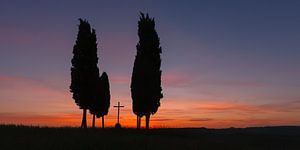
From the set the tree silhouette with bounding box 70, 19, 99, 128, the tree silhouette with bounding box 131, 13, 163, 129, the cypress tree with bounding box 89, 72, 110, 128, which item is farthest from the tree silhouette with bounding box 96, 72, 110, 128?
the tree silhouette with bounding box 131, 13, 163, 129

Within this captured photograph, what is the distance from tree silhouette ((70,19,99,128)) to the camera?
55062 millimetres

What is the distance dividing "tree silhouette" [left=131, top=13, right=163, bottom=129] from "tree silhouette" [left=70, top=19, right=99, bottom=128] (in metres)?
5.85

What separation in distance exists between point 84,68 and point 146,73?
358 inches

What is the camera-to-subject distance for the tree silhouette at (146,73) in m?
50.5

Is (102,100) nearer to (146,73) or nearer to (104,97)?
(104,97)

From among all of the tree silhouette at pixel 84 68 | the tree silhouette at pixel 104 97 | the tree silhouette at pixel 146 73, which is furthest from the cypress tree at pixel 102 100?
the tree silhouette at pixel 146 73

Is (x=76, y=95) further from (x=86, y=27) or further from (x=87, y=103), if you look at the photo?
(x=86, y=27)

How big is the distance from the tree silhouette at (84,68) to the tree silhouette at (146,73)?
5.85 m

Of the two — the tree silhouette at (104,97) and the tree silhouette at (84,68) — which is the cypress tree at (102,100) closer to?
the tree silhouette at (104,97)

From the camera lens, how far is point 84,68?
55969 millimetres

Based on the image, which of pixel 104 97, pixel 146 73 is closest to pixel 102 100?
pixel 104 97

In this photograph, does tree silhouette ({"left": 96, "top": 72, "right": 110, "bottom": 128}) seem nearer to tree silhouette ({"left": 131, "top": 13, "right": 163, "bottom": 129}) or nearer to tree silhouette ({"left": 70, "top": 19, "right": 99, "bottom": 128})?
tree silhouette ({"left": 70, "top": 19, "right": 99, "bottom": 128})
